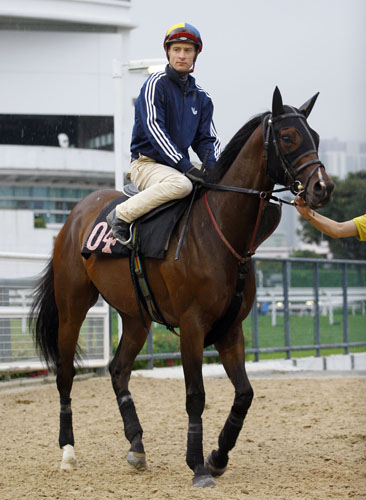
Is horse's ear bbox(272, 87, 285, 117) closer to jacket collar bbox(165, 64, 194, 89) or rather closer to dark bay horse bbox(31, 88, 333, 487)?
dark bay horse bbox(31, 88, 333, 487)

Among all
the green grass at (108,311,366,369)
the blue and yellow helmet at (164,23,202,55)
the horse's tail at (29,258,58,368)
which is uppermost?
the blue and yellow helmet at (164,23,202,55)

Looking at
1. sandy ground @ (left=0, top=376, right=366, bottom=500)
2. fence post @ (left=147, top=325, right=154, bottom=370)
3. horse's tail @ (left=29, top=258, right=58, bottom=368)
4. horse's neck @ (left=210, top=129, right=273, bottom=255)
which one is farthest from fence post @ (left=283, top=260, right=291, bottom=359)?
horse's neck @ (left=210, top=129, right=273, bottom=255)

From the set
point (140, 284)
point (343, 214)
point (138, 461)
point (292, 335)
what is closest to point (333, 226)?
point (140, 284)

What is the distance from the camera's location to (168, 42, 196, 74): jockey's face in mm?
5219

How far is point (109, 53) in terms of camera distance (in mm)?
32500

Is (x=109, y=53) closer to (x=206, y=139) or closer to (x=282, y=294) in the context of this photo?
(x=282, y=294)

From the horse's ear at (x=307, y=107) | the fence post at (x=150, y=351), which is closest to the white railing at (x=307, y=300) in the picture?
the fence post at (x=150, y=351)

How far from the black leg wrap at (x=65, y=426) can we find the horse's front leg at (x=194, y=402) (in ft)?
4.11

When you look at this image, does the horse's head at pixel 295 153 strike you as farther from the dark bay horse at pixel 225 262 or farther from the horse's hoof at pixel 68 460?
the horse's hoof at pixel 68 460

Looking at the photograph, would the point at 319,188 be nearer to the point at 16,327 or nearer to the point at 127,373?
the point at 127,373

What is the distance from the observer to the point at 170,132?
536 centimetres

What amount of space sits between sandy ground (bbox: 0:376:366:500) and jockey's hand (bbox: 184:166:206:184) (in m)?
1.84

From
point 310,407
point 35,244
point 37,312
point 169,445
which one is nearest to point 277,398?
point 310,407

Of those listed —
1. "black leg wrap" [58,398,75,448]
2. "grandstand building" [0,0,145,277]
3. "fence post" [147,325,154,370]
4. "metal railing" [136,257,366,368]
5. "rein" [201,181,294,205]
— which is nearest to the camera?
"rein" [201,181,294,205]
